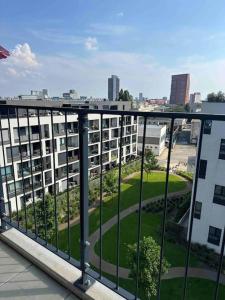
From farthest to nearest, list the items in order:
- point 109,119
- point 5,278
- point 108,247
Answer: point 109,119 → point 108,247 → point 5,278

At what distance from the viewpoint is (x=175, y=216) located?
15.2 metres

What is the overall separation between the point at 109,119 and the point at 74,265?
22655mm

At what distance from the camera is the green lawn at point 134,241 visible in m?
10.8

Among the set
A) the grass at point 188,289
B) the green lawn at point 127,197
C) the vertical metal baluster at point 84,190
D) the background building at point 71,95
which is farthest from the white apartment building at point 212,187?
the background building at point 71,95

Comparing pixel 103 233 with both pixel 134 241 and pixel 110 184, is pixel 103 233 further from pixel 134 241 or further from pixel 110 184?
pixel 110 184

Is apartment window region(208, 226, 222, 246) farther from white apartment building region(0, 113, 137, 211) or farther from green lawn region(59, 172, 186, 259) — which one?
white apartment building region(0, 113, 137, 211)

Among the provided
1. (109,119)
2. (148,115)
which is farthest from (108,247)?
(109,119)

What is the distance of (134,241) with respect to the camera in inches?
483

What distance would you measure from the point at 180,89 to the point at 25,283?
116927 mm

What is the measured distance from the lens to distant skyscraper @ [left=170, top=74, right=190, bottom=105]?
10806 cm

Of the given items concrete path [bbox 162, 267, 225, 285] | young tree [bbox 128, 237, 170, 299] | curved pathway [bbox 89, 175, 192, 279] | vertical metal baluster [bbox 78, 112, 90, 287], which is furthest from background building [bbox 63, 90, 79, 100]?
vertical metal baluster [bbox 78, 112, 90, 287]

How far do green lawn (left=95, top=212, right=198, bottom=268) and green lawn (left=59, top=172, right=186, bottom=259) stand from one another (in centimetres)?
120

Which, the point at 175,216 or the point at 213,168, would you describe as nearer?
the point at 213,168

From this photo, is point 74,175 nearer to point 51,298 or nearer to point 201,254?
point 201,254
